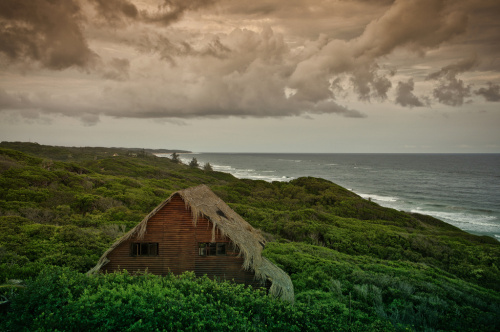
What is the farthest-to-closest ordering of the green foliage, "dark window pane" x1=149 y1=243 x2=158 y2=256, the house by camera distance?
"dark window pane" x1=149 y1=243 x2=158 y2=256 → the house → the green foliage

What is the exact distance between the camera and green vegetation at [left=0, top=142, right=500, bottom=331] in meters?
8.58

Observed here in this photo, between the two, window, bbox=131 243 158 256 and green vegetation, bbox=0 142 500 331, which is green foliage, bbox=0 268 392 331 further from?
window, bbox=131 243 158 256

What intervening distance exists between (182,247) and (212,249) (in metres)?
1.59

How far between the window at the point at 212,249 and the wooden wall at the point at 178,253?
18cm

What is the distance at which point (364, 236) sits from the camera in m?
29.0

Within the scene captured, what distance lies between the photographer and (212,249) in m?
15.0

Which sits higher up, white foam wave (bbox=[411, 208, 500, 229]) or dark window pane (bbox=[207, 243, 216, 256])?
dark window pane (bbox=[207, 243, 216, 256])

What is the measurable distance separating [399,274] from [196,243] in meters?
13.9

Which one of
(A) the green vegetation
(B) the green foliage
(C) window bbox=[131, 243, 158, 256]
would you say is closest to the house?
(C) window bbox=[131, 243, 158, 256]

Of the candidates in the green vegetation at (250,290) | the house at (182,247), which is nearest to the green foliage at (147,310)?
the green vegetation at (250,290)

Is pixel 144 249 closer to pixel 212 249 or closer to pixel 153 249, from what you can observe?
pixel 153 249

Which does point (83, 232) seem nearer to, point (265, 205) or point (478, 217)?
point (265, 205)

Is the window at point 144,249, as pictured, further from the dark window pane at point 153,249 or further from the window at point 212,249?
the window at point 212,249

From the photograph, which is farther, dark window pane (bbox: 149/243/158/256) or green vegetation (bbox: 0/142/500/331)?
dark window pane (bbox: 149/243/158/256)
